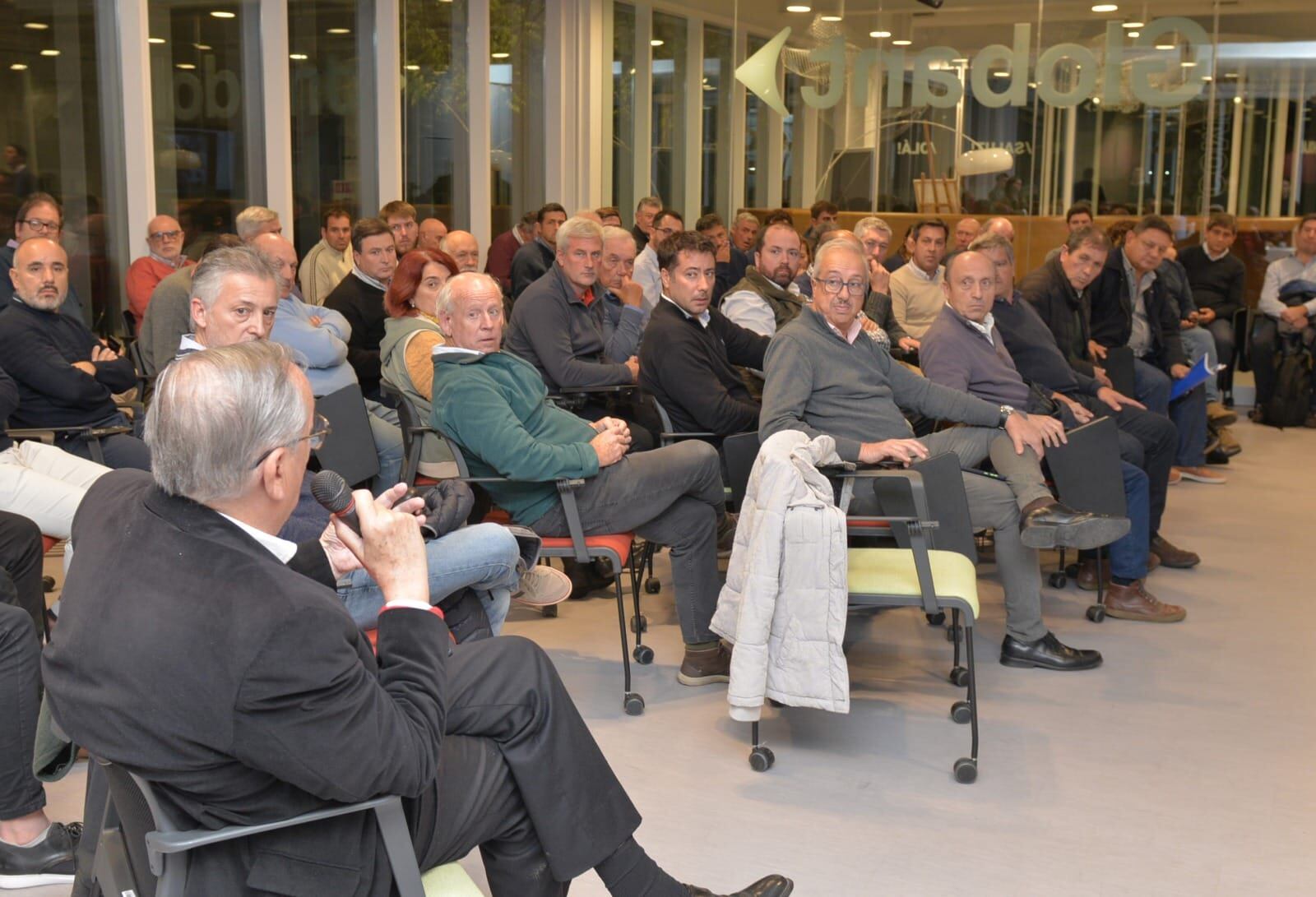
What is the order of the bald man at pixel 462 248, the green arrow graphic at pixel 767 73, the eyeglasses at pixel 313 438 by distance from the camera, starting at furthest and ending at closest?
the green arrow graphic at pixel 767 73
the bald man at pixel 462 248
the eyeglasses at pixel 313 438

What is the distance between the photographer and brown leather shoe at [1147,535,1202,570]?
541 cm

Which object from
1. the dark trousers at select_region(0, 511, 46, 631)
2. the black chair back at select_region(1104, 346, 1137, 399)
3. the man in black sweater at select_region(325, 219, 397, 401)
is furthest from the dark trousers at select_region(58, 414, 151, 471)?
the black chair back at select_region(1104, 346, 1137, 399)

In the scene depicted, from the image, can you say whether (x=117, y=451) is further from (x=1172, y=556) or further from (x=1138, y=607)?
(x=1172, y=556)

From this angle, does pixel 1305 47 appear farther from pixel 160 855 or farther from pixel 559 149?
pixel 160 855

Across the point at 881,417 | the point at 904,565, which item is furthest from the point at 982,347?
the point at 904,565

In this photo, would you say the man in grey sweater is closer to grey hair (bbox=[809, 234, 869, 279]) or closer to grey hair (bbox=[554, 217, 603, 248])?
grey hair (bbox=[809, 234, 869, 279])

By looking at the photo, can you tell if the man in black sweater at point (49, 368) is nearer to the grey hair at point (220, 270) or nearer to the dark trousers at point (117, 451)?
the dark trousers at point (117, 451)

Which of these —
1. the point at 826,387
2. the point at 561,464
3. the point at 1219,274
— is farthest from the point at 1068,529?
the point at 1219,274

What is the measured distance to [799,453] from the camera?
3381 millimetres

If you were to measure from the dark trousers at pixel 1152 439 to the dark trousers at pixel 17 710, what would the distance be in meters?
4.04

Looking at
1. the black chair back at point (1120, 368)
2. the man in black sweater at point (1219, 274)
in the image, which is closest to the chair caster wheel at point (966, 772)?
the black chair back at point (1120, 368)

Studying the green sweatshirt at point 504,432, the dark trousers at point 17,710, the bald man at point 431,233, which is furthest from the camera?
the bald man at point 431,233

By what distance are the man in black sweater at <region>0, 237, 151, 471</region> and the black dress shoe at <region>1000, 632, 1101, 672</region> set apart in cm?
289

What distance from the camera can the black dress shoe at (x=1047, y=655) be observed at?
4.17 meters
